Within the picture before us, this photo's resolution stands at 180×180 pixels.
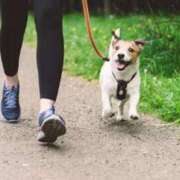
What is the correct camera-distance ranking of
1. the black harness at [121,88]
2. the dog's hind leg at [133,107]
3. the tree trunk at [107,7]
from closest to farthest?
1. the dog's hind leg at [133,107]
2. the black harness at [121,88]
3. the tree trunk at [107,7]

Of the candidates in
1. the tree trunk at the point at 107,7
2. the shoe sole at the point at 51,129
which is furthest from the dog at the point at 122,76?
the tree trunk at the point at 107,7

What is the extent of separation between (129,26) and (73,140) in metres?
7.05

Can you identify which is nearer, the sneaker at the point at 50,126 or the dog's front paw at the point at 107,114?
the sneaker at the point at 50,126

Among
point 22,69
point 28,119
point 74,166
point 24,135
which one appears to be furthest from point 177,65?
point 74,166

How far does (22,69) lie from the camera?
9445 mm

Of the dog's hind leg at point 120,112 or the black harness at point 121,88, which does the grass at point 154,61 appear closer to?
the dog's hind leg at point 120,112

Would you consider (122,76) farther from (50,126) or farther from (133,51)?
(50,126)

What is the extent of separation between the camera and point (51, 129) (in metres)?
4.55

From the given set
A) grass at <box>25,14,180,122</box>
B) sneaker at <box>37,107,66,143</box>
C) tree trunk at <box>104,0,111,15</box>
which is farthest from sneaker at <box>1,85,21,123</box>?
tree trunk at <box>104,0,111,15</box>

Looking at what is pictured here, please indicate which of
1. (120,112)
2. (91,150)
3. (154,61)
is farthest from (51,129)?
(154,61)

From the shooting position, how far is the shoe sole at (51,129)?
14.8 feet

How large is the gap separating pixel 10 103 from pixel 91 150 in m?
0.84

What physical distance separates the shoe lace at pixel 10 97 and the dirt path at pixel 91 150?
17cm

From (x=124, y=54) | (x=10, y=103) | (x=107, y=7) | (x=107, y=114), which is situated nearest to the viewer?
(x=10, y=103)
